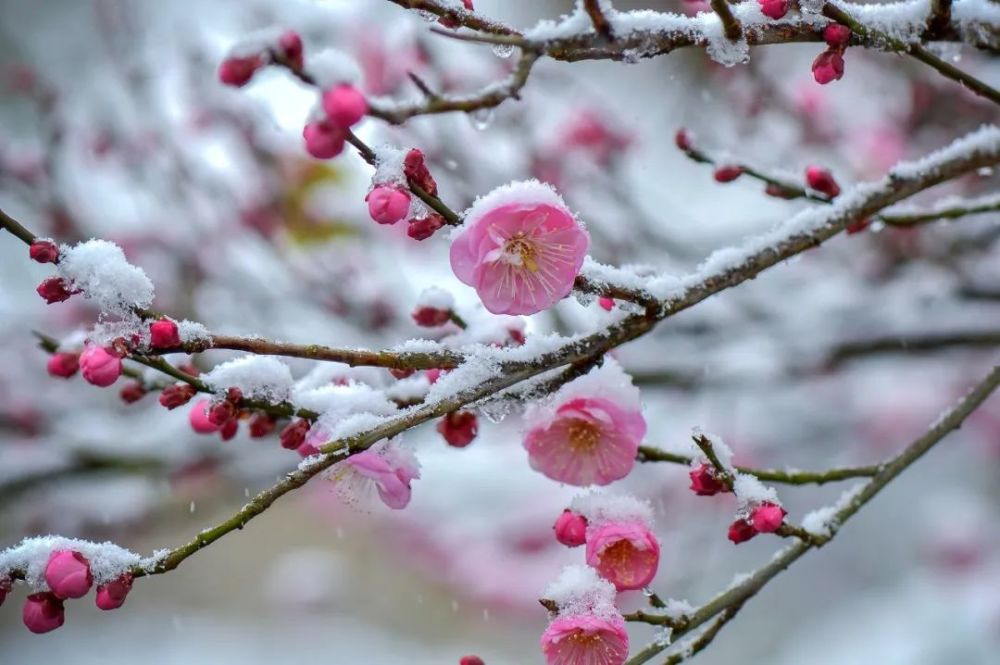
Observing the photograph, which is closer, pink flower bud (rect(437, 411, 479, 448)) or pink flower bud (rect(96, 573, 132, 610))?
pink flower bud (rect(96, 573, 132, 610))

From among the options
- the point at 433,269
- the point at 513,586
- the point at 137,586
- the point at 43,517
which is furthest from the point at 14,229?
the point at 137,586

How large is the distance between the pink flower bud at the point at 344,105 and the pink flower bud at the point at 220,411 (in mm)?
432

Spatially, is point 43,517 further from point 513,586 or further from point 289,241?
point 513,586

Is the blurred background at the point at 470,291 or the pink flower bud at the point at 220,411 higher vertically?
the blurred background at the point at 470,291

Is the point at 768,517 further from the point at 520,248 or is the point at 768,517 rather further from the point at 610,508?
the point at 520,248

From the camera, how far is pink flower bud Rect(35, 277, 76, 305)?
100 centimetres

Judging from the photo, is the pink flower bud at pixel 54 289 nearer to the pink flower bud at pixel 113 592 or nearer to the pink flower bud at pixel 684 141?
the pink flower bud at pixel 113 592

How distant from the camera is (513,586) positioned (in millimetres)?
5227

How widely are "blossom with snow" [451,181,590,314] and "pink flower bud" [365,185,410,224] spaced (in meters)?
0.10

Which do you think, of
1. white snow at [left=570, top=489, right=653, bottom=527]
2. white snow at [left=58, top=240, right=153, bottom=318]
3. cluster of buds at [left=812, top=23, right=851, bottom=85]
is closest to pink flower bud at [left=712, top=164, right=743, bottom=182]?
cluster of buds at [left=812, top=23, right=851, bottom=85]

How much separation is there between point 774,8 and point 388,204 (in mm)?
486

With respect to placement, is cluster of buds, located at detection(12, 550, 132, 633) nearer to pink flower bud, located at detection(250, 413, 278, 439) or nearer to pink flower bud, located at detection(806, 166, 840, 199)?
pink flower bud, located at detection(250, 413, 278, 439)

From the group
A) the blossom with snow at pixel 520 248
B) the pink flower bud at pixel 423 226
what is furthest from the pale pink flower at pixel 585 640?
the pink flower bud at pixel 423 226

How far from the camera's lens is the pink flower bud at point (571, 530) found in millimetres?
1134
